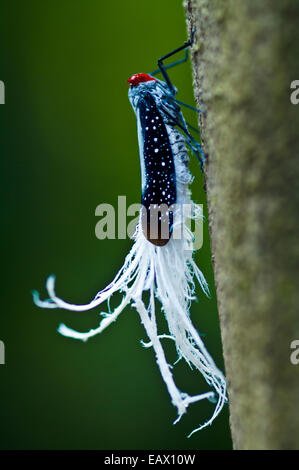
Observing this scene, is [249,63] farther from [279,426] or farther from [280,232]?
[279,426]

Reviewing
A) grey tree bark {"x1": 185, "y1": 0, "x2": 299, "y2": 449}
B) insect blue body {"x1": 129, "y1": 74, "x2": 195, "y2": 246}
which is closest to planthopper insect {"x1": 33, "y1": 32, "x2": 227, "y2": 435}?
insect blue body {"x1": 129, "y1": 74, "x2": 195, "y2": 246}

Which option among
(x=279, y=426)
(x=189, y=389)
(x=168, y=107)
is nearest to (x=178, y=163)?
(x=168, y=107)

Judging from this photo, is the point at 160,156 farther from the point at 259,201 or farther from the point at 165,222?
the point at 259,201

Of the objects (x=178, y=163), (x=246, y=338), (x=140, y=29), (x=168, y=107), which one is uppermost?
(x=140, y=29)

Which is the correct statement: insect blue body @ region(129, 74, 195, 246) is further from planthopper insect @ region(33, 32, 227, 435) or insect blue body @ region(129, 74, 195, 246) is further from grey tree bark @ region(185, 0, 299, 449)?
grey tree bark @ region(185, 0, 299, 449)

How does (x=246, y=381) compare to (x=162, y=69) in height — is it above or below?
below

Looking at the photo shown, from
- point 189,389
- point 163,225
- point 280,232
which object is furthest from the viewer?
point 189,389

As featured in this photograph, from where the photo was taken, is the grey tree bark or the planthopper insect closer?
the grey tree bark

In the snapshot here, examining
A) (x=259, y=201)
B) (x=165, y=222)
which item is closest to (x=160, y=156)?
(x=165, y=222)
